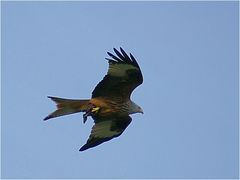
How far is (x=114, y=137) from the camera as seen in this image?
15.5 metres

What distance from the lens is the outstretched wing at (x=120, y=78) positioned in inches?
562

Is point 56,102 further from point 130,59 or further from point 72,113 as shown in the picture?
point 130,59

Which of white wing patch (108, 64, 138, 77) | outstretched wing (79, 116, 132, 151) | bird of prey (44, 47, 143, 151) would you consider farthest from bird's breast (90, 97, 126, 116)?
white wing patch (108, 64, 138, 77)

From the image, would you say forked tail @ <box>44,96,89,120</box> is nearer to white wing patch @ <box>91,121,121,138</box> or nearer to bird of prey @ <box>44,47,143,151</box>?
bird of prey @ <box>44,47,143,151</box>

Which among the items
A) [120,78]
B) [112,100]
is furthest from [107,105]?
[120,78]

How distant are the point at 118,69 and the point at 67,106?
1.31 meters

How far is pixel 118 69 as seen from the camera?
565 inches

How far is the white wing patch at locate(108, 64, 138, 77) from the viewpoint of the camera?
47.0ft

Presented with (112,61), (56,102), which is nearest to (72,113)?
(56,102)

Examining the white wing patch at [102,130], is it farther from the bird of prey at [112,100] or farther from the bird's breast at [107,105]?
the bird's breast at [107,105]

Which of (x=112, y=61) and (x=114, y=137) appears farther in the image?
(x=114, y=137)

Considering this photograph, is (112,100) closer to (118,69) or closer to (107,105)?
(107,105)

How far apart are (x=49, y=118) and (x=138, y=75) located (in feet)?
6.75

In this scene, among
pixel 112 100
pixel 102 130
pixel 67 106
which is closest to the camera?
pixel 67 106
